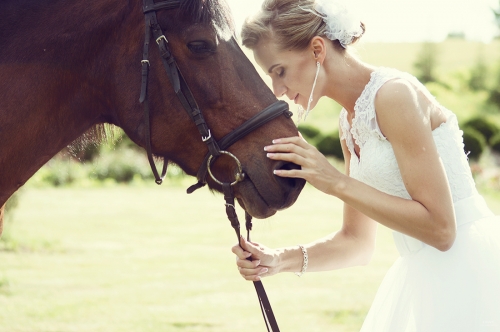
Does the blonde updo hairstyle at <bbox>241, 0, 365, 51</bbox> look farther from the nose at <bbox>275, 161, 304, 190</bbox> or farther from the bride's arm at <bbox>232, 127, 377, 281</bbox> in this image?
the bride's arm at <bbox>232, 127, 377, 281</bbox>

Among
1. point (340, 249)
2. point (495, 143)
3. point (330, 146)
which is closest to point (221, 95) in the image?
point (340, 249)

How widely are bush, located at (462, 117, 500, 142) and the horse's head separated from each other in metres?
25.8

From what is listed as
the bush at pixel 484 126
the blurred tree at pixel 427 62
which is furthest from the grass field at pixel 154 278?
the blurred tree at pixel 427 62

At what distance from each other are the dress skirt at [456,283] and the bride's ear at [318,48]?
92cm

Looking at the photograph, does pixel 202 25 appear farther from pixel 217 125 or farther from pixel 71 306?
pixel 71 306

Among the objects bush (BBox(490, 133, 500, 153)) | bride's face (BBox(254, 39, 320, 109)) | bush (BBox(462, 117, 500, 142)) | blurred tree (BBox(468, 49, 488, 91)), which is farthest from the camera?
blurred tree (BBox(468, 49, 488, 91))

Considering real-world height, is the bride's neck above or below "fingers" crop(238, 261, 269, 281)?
above

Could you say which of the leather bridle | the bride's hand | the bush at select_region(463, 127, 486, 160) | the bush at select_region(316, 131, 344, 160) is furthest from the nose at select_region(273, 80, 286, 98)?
the bush at select_region(463, 127, 486, 160)

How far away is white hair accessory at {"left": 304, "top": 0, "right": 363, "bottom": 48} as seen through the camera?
8.53 ft

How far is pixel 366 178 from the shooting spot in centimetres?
263

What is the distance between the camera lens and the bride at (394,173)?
2.29 m

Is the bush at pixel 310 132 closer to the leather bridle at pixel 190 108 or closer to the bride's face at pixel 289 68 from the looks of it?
the bride's face at pixel 289 68

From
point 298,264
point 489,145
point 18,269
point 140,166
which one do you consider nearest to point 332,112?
point 489,145

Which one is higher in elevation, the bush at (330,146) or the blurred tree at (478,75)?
the bush at (330,146)
